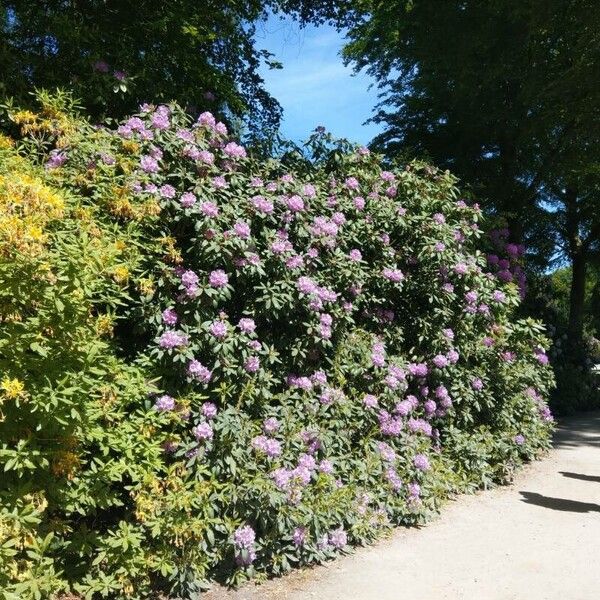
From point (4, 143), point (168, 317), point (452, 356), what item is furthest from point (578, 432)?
point (4, 143)

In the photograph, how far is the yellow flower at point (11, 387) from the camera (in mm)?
2707

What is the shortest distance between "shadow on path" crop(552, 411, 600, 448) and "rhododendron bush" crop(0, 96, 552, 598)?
3.40 metres

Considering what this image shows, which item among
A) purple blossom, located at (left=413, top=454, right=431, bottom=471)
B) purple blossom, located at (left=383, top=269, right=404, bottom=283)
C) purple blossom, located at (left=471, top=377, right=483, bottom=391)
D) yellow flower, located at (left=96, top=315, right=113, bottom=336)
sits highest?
purple blossom, located at (left=383, top=269, right=404, bottom=283)

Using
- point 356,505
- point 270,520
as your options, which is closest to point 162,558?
point 270,520

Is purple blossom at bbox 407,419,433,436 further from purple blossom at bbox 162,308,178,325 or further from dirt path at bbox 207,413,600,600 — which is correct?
purple blossom at bbox 162,308,178,325

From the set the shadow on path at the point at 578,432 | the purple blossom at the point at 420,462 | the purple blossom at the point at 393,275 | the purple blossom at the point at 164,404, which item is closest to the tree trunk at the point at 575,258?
the shadow on path at the point at 578,432

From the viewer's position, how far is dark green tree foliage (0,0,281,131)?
17.4 ft

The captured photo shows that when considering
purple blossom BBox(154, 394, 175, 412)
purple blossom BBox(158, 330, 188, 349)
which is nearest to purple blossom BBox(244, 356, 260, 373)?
purple blossom BBox(158, 330, 188, 349)

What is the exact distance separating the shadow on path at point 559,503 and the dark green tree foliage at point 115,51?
5.11 meters

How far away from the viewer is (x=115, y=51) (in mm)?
5941

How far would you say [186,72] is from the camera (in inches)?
294

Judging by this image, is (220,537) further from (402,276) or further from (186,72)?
(186,72)

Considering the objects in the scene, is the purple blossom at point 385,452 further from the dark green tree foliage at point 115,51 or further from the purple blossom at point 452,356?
the dark green tree foliage at point 115,51

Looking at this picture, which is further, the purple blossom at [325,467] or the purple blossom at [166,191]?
the purple blossom at [325,467]
